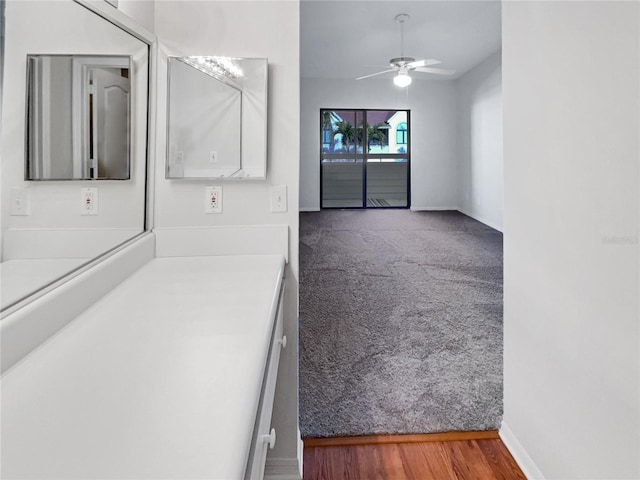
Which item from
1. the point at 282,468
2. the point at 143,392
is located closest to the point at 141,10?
the point at 143,392

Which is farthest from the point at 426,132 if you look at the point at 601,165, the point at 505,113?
the point at 601,165

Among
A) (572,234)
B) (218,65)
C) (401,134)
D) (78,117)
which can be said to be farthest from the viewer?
(401,134)

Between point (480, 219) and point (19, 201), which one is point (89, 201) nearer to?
point (19, 201)

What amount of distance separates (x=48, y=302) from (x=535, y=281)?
149 cm

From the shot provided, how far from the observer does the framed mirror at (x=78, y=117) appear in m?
0.90

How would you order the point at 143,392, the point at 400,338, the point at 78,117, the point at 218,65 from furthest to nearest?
the point at 400,338, the point at 218,65, the point at 78,117, the point at 143,392

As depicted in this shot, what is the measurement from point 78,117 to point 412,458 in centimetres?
170

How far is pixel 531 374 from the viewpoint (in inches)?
60.2

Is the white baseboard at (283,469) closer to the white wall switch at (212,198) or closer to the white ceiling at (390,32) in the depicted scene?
the white wall switch at (212,198)

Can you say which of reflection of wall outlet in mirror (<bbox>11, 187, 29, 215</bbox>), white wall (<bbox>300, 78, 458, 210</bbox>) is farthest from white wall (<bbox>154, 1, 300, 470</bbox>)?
white wall (<bbox>300, 78, 458, 210</bbox>)

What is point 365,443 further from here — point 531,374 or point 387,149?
point 387,149

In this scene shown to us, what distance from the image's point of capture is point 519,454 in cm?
164

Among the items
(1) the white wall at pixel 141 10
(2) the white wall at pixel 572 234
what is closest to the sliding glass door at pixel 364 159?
(2) the white wall at pixel 572 234

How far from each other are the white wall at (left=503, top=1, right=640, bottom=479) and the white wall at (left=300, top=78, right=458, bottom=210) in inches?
274
